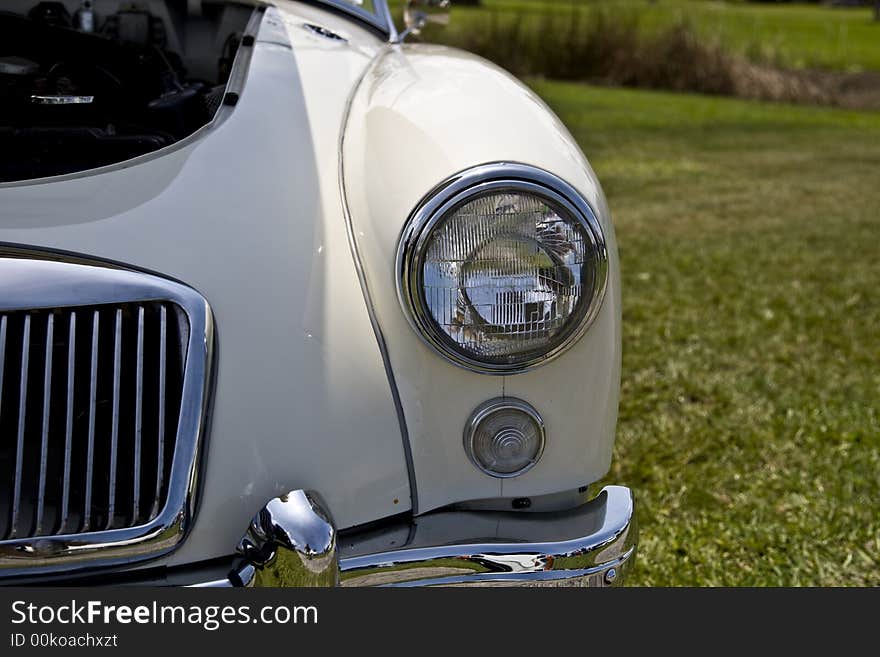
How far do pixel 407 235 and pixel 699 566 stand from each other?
131cm

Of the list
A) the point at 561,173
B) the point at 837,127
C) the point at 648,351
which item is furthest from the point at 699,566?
the point at 837,127

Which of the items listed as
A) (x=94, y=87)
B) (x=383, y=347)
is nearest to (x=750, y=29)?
(x=94, y=87)

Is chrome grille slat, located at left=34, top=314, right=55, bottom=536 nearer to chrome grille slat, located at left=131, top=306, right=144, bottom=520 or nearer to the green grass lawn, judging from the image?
chrome grille slat, located at left=131, top=306, right=144, bottom=520

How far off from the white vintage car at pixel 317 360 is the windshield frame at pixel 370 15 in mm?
1105

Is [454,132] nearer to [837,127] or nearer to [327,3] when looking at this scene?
[327,3]

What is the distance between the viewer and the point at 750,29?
19.4 m

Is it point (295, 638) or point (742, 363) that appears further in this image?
point (742, 363)

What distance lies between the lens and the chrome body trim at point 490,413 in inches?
58.4

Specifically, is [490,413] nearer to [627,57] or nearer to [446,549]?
[446,549]

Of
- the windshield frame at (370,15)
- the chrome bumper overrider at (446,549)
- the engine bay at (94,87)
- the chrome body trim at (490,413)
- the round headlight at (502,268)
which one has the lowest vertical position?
the chrome bumper overrider at (446,549)

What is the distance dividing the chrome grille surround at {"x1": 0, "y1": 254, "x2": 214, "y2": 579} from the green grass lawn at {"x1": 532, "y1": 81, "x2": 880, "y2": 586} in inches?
51.6

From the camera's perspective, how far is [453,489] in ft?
4.85

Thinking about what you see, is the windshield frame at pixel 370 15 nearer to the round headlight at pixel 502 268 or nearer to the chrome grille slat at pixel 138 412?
the round headlight at pixel 502 268

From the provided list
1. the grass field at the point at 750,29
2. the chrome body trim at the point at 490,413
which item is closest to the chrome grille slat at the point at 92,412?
the chrome body trim at the point at 490,413
